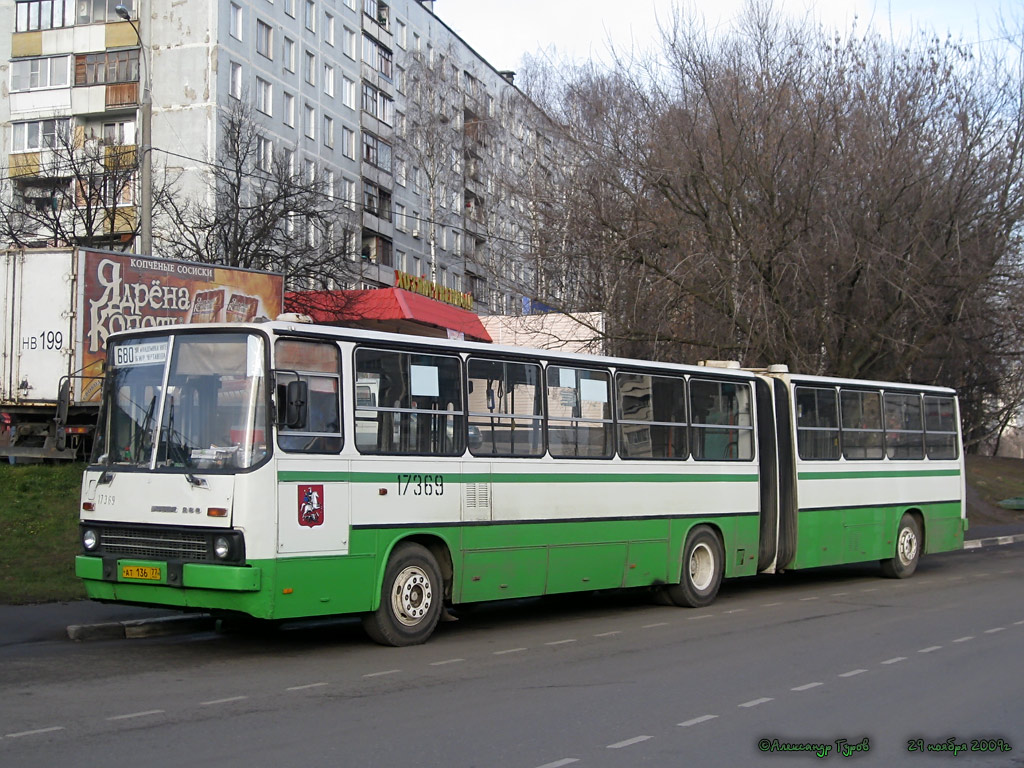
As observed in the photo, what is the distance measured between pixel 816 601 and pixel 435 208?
3721 centimetres

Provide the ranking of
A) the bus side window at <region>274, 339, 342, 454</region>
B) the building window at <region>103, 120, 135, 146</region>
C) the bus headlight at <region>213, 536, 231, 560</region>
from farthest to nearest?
the building window at <region>103, 120, 135, 146</region>, the bus side window at <region>274, 339, 342, 454</region>, the bus headlight at <region>213, 536, 231, 560</region>

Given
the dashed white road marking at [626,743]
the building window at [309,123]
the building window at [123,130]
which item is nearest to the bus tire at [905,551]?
the dashed white road marking at [626,743]

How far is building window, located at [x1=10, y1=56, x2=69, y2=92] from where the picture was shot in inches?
1984

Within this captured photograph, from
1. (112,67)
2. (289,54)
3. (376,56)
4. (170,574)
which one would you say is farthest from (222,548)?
(376,56)

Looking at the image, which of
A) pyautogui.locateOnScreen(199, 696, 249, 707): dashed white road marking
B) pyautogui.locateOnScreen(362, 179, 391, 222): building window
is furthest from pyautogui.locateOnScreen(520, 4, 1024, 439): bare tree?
pyautogui.locateOnScreen(362, 179, 391, 222): building window

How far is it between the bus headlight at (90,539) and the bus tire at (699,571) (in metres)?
7.09

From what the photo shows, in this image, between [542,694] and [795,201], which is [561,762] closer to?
[542,694]

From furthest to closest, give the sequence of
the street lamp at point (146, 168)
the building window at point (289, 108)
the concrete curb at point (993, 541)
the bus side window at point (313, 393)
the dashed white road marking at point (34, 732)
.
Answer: the building window at point (289, 108)
the concrete curb at point (993, 541)
the street lamp at point (146, 168)
the bus side window at point (313, 393)
the dashed white road marking at point (34, 732)

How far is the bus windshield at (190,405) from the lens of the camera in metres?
10.0

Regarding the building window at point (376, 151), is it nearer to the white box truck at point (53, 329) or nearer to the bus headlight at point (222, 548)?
the white box truck at point (53, 329)

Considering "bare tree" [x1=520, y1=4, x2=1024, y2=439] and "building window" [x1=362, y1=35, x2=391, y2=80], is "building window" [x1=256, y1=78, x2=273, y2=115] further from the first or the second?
"bare tree" [x1=520, y1=4, x2=1024, y2=439]

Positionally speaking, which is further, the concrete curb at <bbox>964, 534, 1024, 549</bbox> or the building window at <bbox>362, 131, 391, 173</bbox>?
the building window at <bbox>362, 131, 391, 173</bbox>

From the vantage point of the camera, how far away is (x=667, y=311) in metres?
22.4

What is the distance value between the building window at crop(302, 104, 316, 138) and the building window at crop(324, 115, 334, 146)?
1097 millimetres
